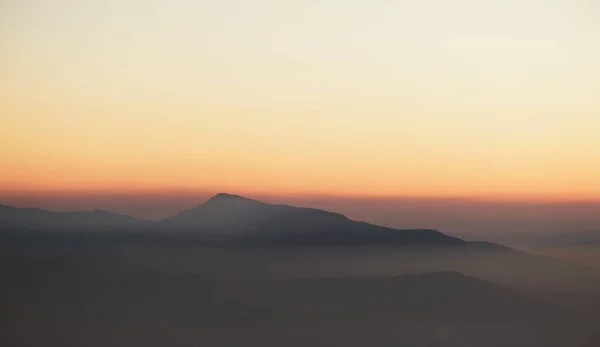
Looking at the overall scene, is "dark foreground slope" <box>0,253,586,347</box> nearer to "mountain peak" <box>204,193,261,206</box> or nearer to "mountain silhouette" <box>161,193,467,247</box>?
"mountain silhouette" <box>161,193,467,247</box>

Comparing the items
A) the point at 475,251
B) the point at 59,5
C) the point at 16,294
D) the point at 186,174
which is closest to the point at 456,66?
the point at 475,251

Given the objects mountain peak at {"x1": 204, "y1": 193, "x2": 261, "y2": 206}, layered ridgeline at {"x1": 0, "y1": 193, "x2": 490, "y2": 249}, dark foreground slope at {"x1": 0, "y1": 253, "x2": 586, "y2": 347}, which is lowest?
dark foreground slope at {"x1": 0, "y1": 253, "x2": 586, "y2": 347}

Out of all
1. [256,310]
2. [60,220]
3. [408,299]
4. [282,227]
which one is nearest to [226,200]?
[282,227]

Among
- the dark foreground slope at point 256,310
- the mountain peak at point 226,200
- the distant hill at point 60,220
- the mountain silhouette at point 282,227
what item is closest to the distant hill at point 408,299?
the dark foreground slope at point 256,310

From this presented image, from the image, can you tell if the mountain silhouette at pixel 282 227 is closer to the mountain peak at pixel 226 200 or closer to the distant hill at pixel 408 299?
the mountain peak at pixel 226 200

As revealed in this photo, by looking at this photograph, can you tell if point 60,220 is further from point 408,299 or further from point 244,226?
point 408,299

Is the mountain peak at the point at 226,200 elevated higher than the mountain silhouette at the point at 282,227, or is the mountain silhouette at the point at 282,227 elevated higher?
the mountain peak at the point at 226,200

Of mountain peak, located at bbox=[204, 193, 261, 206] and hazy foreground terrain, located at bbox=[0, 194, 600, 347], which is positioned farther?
mountain peak, located at bbox=[204, 193, 261, 206]

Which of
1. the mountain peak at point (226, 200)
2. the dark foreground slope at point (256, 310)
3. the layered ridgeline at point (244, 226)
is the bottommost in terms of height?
the dark foreground slope at point (256, 310)

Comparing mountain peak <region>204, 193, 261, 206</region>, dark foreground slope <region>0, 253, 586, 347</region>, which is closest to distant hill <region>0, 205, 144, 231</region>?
dark foreground slope <region>0, 253, 586, 347</region>
